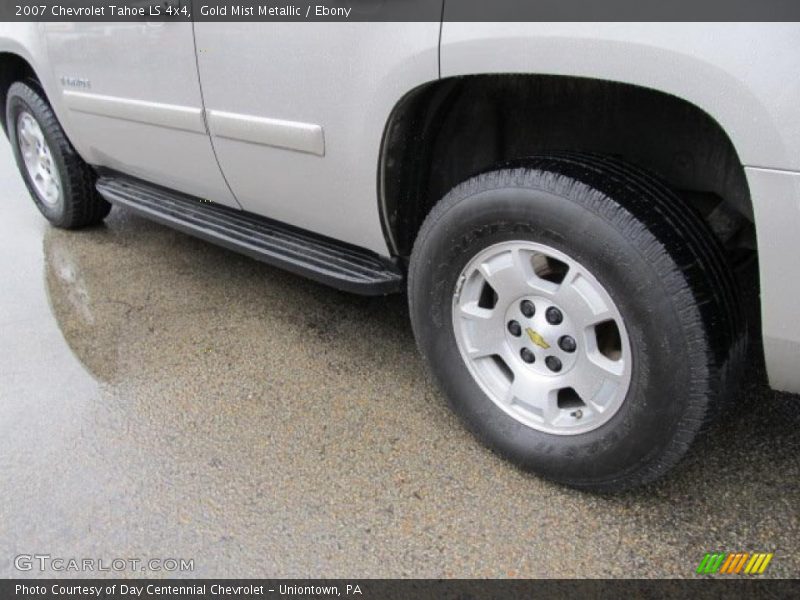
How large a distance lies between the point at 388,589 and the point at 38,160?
3.43 m

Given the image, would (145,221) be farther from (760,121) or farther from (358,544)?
(760,121)

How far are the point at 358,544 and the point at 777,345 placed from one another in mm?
1122

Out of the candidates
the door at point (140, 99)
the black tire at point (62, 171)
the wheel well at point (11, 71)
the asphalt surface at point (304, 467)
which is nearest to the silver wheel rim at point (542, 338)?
the asphalt surface at point (304, 467)

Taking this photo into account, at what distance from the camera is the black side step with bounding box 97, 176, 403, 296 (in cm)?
226

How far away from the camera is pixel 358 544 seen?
1777 millimetres

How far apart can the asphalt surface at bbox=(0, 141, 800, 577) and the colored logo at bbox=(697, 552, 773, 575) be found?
0.02 meters

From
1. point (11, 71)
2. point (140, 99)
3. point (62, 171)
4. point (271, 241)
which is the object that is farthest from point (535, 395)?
point (11, 71)

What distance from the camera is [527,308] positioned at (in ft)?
6.14

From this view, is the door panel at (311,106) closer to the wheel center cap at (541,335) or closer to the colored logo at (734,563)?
the wheel center cap at (541,335)

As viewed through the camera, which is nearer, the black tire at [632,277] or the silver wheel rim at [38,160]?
the black tire at [632,277]

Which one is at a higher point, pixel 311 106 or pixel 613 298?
pixel 311 106

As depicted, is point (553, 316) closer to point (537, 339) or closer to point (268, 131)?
point (537, 339)

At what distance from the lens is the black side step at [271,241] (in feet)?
7.40

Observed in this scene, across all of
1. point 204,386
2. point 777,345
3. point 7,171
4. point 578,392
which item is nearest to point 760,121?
point 777,345
